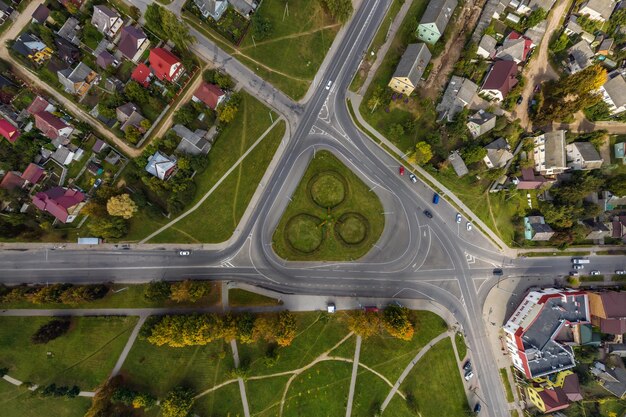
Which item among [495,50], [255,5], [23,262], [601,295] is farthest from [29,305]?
[601,295]

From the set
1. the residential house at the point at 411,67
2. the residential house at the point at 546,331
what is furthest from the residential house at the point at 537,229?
the residential house at the point at 411,67

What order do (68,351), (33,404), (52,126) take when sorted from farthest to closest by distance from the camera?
(68,351)
(52,126)
(33,404)

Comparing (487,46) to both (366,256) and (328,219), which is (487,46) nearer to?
(328,219)

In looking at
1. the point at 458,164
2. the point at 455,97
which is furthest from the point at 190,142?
the point at 455,97

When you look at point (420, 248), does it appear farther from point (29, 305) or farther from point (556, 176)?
point (29, 305)

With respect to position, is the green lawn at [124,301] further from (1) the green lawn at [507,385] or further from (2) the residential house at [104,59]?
(1) the green lawn at [507,385]

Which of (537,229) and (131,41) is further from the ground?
(537,229)

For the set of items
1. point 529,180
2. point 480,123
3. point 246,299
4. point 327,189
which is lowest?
point 246,299

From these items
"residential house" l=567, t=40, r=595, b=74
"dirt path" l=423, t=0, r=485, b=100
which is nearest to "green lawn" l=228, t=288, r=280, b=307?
"dirt path" l=423, t=0, r=485, b=100
